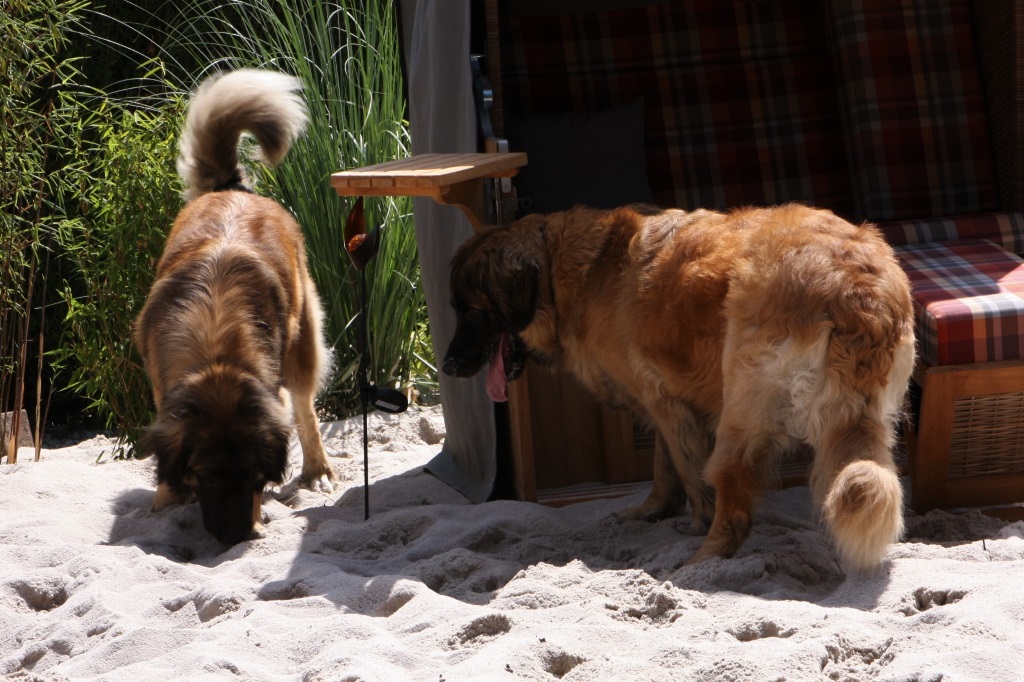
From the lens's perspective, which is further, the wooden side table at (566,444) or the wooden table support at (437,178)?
the wooden side table at (566,444)

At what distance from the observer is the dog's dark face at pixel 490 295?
11.9 ft

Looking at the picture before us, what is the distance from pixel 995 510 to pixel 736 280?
53.0 inches

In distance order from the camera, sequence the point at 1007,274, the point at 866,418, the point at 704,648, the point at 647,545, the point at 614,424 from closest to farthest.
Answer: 1. the point at 704,648
2. the point at 866,418
3. the point at 647,545
4. the point at 1007,274
5. the point at 614,424

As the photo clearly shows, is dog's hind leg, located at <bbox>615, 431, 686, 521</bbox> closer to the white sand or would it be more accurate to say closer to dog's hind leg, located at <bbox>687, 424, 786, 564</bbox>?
the white sand

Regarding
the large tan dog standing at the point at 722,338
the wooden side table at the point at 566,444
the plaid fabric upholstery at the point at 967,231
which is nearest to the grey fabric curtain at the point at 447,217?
the wooden side table at the point at 566,444

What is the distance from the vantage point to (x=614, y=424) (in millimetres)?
4328

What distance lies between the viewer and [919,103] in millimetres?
5430

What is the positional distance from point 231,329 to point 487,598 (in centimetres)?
148

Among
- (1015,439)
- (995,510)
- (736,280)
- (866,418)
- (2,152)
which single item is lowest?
(995,510)

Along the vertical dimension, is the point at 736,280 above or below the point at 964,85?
below

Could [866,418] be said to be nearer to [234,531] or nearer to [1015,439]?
[1015,439]

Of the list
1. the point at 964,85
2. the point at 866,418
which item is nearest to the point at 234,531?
the point at 866,418

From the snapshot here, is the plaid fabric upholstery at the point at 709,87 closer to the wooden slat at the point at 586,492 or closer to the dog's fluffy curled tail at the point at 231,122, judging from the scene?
the dog's fluffy curled tail at the point at 231,122

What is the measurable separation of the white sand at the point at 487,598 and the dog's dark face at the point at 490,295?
0.60 meters
